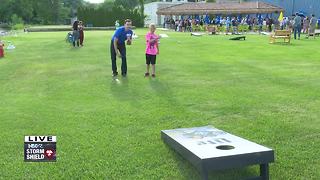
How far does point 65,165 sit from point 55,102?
423 centimetres

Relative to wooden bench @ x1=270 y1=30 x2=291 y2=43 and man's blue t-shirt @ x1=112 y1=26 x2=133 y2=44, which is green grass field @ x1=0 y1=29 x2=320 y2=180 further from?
wooden bench @ x1=270 y1=30 x2=291 y2=43

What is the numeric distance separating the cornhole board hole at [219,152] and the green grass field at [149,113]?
30 cm

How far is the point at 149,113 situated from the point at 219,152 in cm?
364

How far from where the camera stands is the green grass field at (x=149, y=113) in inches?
226

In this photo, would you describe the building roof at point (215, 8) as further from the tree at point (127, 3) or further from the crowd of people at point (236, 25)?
the tree at point (127, 3)

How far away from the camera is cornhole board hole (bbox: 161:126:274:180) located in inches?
192

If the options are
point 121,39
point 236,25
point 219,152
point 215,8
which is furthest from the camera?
point 215,8

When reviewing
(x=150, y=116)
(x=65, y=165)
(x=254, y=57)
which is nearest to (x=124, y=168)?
(x=65, y=165)

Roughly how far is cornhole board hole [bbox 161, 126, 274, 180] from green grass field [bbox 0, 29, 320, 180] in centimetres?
30

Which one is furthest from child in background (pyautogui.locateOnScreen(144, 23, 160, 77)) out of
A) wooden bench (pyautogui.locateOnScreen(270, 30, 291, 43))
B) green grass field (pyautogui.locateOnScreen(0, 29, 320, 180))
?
wooden bench (pyautogui.locateOnScreen(270, 30, 291, 43))

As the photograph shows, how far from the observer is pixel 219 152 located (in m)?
5.07

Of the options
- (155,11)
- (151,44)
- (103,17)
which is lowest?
(151,44)

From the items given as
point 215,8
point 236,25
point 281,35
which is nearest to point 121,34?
point 281,35

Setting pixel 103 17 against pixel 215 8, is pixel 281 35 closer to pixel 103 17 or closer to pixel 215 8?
pixel 215 8
